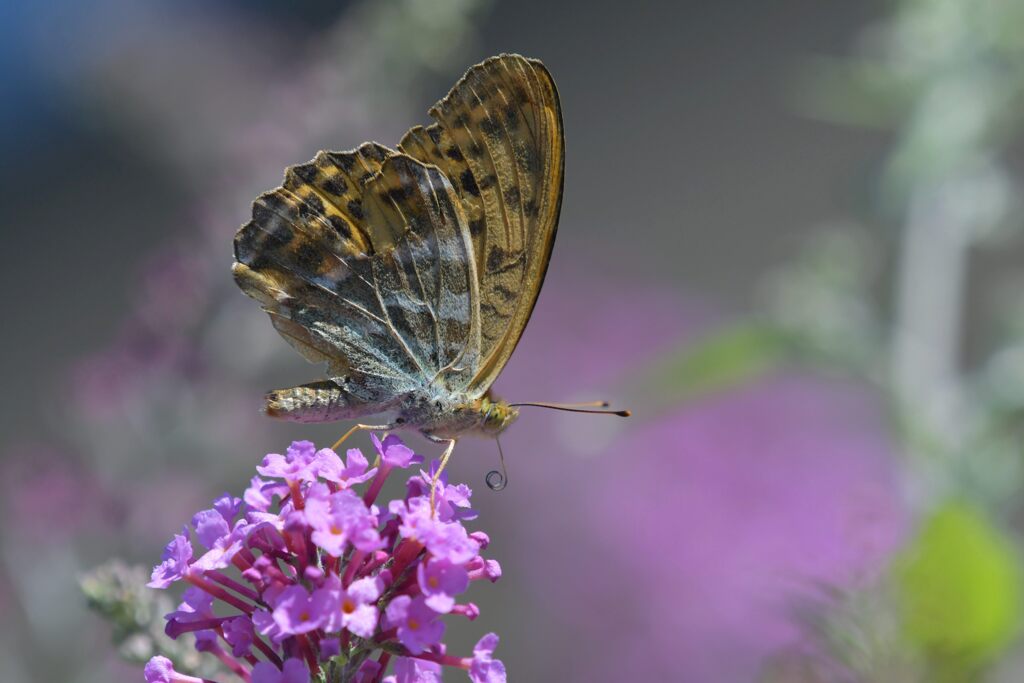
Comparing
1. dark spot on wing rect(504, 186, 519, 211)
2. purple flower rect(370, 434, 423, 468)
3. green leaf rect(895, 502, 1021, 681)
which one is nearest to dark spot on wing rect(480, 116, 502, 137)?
dark spot on wing rect(504, 186, 519, 211)

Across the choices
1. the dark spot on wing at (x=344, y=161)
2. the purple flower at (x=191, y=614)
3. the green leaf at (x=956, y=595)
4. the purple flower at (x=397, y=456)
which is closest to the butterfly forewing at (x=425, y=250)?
the dark spot on wing at (x=344, y=161)

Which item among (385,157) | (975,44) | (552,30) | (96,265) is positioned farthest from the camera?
(552,30)

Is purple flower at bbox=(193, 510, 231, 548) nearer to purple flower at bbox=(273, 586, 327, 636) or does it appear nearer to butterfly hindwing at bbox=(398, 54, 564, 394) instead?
purple flower at bbox=(273, 586, 327, 636)

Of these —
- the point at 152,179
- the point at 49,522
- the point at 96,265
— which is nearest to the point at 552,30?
the point at 152,179

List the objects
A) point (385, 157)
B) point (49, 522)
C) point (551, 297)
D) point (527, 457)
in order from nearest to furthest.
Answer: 1. point (385, 157)
2. point (49, 522)
3. point (527, 457)
4. point (551, 297)

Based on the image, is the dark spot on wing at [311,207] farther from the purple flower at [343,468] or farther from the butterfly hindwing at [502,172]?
the purple flower at [343,468]

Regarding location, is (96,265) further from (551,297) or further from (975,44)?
(975,44)

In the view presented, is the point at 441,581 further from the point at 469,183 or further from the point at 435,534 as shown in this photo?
the point at 469,183
